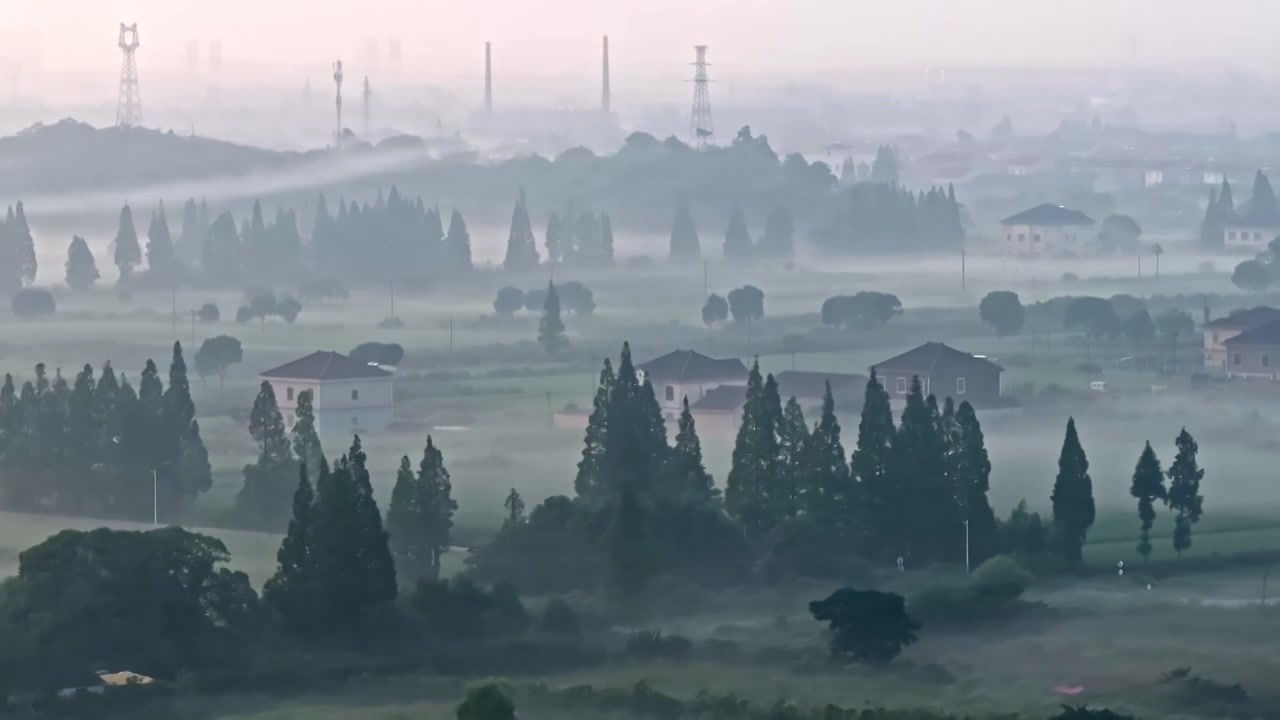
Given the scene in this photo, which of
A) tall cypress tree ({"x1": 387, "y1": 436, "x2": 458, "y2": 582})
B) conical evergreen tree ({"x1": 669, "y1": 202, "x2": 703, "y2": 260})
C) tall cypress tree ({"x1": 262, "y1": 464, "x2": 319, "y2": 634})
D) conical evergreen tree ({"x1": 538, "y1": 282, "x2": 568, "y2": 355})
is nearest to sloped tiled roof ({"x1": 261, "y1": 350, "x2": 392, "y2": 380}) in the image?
conical evergreen tree ({"x1": 538, "y1": 282, "x2": 568, "y2": 355})

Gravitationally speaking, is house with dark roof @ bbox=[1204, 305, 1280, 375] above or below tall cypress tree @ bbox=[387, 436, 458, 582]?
above

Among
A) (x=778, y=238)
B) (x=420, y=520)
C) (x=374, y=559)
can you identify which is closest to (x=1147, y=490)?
(x=420, y=520)

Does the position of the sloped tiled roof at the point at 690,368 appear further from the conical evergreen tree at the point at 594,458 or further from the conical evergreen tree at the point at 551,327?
the conical evergreen tree at the point at 594,458

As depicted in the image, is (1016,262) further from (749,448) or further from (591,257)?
(749,448)

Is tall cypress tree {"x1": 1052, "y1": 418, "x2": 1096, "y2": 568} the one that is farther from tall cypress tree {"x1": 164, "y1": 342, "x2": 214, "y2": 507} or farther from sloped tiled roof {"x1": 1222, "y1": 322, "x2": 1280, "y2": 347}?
sloped tiled roof {"x1": 1222, "y1": 322, "x2": 1280, "y2": 347}

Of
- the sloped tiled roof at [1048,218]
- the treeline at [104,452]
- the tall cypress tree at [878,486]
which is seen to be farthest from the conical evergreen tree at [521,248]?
the tall cypress tree at [878,486]

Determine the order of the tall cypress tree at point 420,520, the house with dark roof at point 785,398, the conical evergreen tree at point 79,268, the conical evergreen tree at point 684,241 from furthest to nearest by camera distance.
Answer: the conical evergreen tree at point 684,241
the conical evergreen tree at point 79,268
the house with dark roof at point 785,398
the tall cypress tree at point 420,520
